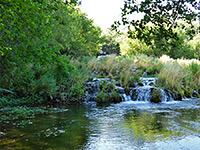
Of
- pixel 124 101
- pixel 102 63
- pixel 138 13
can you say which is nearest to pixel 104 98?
pixel 124 101

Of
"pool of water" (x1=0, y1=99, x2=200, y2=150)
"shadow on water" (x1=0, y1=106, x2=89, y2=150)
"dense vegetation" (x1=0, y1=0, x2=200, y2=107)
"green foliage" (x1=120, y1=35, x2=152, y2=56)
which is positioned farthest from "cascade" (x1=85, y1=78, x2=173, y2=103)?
"green foliage" (x1=120, y1=35, x2=152, y2=56)

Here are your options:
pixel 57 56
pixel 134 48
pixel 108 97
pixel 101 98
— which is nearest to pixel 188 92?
pixel 108 97

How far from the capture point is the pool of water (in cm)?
509

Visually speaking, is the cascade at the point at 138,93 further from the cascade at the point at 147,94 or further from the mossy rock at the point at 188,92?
the mossy rock at the point at 188,92

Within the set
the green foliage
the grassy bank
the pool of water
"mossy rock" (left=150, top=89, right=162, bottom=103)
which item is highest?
the green foliage

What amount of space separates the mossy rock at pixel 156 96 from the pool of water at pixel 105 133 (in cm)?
416

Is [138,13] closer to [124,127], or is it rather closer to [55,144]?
[55,144]

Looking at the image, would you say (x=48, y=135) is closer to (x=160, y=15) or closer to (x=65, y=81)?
(x=160, y=15)

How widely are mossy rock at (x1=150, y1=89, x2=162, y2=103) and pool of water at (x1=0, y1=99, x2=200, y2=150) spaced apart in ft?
13.6

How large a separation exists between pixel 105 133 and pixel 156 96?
7393 millimetres

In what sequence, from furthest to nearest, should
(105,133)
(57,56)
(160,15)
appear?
1. (57,56)
2. (105,133)
3. (160,15)

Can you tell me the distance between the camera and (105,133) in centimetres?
618

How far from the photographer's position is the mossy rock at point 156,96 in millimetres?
12773

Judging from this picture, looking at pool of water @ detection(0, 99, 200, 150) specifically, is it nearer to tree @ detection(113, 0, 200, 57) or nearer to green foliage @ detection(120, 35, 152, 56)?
tree @ detection(113, 0, 200, 57)
